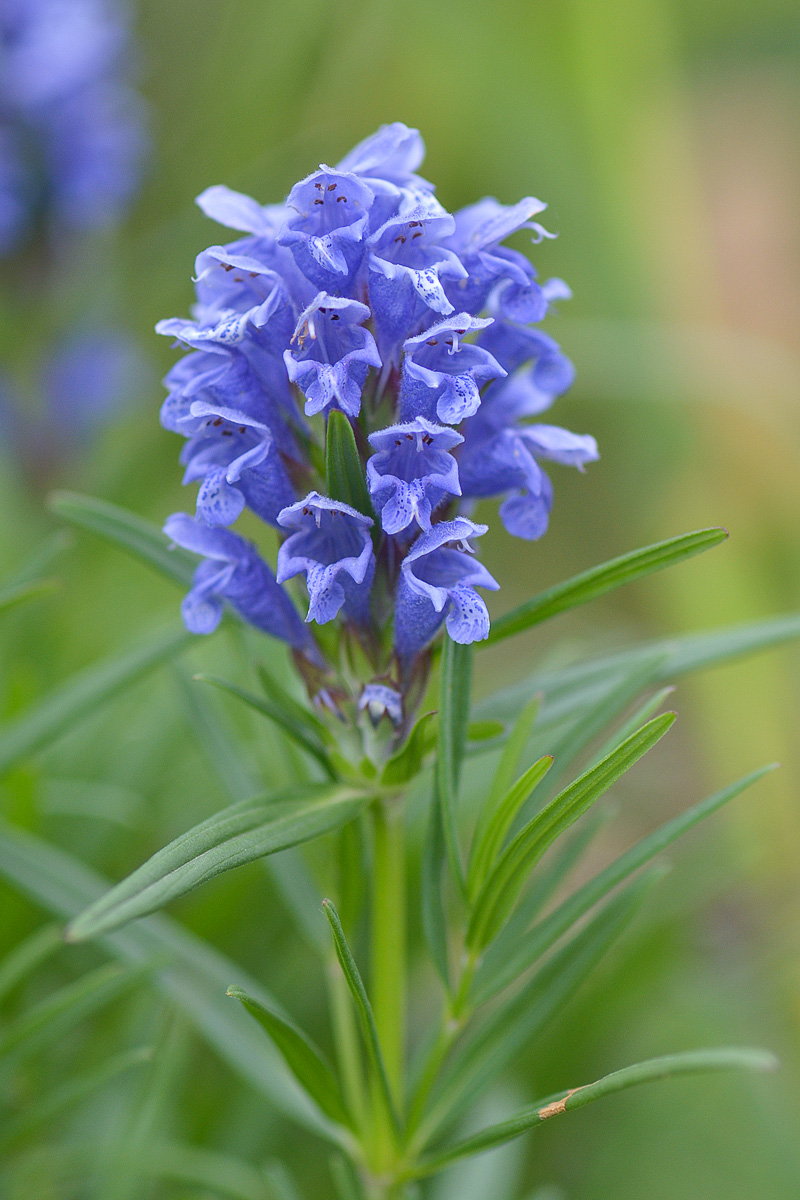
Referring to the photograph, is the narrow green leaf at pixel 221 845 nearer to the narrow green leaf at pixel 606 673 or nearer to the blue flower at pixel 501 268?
the narrow green leaf at pixel 606 673

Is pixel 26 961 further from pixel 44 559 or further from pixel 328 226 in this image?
pixel 328 226

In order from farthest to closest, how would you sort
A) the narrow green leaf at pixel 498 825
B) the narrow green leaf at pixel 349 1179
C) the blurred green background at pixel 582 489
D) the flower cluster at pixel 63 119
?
1. the flower cluster at pixel 63 119
2. the blurred green background at pixel 582 489
3. the narrow green leaf at pixel 349 1179
4. the narrow green leaf at pixel 498 825

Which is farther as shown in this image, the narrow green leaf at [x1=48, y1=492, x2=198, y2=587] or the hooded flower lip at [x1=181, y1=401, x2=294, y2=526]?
the narrow green leaf at [x1=48, y1=492, x2=198, y2=587]

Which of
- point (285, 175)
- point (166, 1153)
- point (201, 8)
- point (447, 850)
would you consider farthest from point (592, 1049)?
point (201, 8)

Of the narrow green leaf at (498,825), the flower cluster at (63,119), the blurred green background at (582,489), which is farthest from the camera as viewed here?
the flower cluster at (63,119)

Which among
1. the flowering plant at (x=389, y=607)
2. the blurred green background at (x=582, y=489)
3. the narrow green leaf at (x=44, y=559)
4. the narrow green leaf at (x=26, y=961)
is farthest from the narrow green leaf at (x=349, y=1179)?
the narrow green leaf at (x=44, y=559)

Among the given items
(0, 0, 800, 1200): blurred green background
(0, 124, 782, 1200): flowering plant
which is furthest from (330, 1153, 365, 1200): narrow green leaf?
(0, 0, 800, 1200): blurred green background

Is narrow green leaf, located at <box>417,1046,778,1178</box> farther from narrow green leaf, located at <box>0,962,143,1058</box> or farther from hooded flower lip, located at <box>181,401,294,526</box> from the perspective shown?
hooded flower lip, located at <box>181,401,294,526</box>

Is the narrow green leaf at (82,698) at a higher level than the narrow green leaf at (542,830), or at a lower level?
higher
